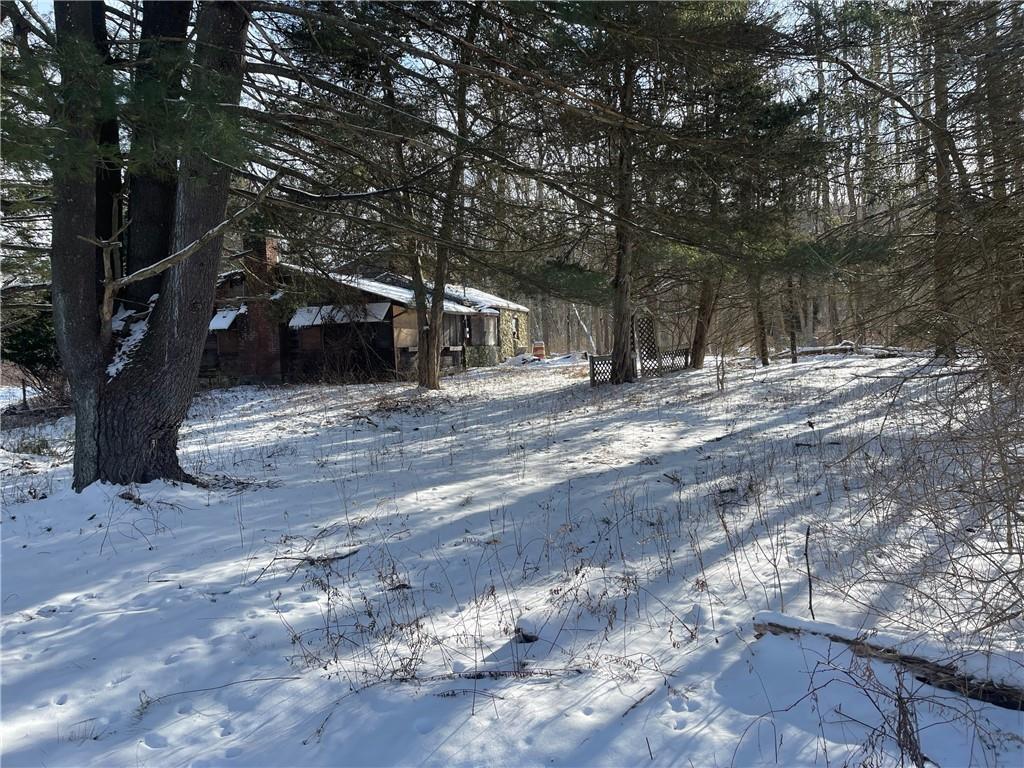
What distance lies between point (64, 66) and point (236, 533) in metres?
3.77

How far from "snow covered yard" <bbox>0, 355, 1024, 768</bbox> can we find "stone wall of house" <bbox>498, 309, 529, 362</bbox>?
26.9 metres

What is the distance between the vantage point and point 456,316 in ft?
95.7

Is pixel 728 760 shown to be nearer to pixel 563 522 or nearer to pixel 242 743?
pixel 242 743

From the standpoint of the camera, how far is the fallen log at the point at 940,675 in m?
2.78

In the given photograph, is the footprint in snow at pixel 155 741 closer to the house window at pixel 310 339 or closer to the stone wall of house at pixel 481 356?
the house window at pixel 310 339

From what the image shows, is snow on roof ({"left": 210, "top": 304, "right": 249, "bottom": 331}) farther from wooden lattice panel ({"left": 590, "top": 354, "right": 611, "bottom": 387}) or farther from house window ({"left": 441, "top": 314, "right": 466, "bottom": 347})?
wooden lattice panel ({"left": 590, "top": 354, "right": 611, "bottom": 387})

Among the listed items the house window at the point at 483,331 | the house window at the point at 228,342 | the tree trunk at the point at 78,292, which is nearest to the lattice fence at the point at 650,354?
the house window at the point at 483,331

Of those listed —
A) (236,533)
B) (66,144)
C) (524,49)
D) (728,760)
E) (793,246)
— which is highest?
(524,49)

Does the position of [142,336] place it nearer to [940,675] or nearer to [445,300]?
[940,675]

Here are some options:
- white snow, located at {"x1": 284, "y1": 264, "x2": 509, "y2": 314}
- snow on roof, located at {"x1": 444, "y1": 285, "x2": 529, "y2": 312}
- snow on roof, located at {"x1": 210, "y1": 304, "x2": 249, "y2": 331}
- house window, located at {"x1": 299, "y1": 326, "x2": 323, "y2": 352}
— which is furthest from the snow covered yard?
snow on roof, located at {"x1": 444, "y1": 285, "x2": 529, "y2": 312}

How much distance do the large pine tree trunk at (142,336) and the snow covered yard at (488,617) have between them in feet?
1.46

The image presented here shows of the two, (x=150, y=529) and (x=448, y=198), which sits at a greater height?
A: (x=448, y=198)

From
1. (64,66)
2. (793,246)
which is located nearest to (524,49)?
(793,246)

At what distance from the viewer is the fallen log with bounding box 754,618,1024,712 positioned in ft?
9.11
